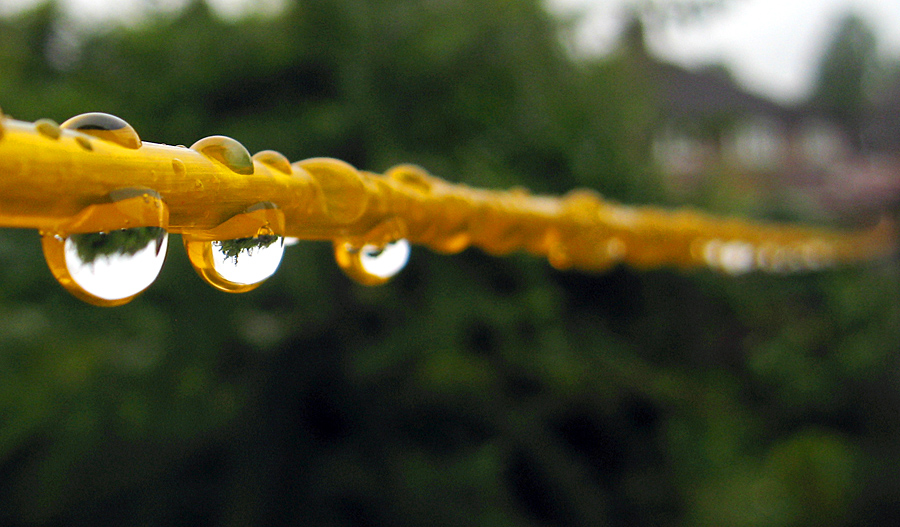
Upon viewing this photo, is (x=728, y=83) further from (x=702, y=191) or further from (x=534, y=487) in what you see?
(x=534, y=487)

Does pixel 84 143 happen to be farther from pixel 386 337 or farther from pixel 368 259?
pixel 386 337

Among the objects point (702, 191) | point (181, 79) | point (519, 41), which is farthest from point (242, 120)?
point (702, 191)

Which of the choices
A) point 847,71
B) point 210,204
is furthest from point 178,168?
point 847,71

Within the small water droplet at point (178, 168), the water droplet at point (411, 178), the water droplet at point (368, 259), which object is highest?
the water droplet at point (411, 178)

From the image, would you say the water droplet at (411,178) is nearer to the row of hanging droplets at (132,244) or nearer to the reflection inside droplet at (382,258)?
the reflection inside droplet at (382,258)

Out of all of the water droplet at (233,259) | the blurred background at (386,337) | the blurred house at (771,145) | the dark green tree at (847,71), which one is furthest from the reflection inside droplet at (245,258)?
the dark green tree at (847,71)

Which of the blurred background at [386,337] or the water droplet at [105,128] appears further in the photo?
the blurred background at [386,337]
